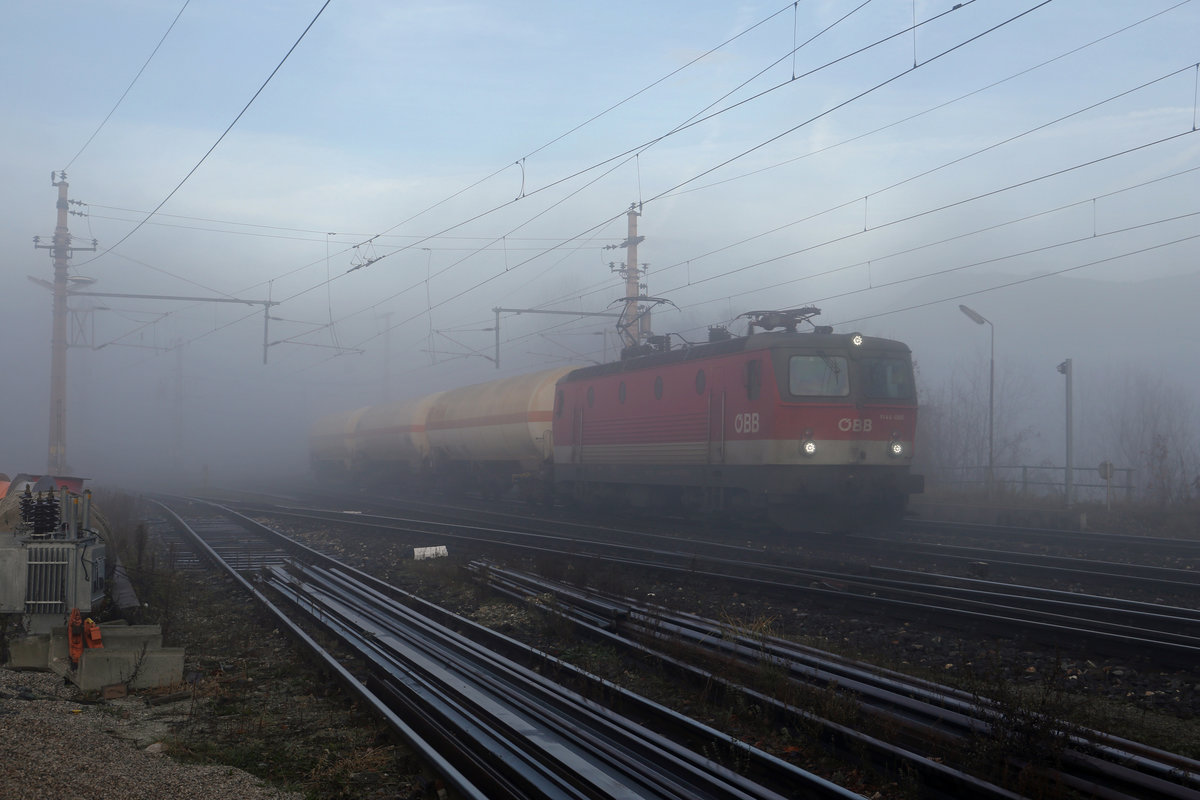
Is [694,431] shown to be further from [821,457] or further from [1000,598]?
[1000,598]

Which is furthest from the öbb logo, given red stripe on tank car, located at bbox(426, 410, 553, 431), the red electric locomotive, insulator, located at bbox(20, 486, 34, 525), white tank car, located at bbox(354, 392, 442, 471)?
white tank car, located at bbox(354, 392, 442, 471)

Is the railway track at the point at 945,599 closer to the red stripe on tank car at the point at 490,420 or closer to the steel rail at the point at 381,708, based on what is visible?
the steel rail at the point at 381,708

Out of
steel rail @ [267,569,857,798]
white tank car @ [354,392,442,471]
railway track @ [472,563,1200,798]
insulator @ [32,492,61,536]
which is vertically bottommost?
steel rail @ [267,569,857,798]

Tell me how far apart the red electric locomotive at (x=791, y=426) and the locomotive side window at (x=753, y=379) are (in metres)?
0.03

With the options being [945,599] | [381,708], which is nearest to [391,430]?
[945,599]

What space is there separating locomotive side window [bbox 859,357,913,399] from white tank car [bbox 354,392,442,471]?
20113 millimetres

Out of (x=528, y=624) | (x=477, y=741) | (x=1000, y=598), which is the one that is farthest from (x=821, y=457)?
(x=477, y=741)

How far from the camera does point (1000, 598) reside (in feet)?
32.3

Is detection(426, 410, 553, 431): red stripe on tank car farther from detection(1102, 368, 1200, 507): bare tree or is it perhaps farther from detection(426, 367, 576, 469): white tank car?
detection(1102, 368, 1200, 507): bare tree

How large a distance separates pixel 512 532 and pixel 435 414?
605 inches

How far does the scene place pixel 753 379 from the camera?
16453mm

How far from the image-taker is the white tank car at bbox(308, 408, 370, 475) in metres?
43.7

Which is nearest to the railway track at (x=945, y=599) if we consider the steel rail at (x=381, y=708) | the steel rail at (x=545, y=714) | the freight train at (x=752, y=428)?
the freight train at (x=752, y=428)

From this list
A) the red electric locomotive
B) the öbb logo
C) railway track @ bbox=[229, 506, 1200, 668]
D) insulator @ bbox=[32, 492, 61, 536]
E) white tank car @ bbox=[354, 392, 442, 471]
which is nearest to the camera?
railway track @ bbox=[229, 506, 1200, 668]
